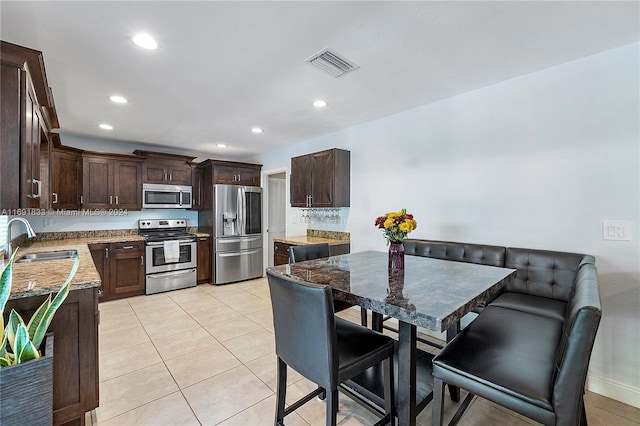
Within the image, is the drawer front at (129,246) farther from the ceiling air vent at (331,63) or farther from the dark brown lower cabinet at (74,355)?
the ceiling air vent at (331,63)

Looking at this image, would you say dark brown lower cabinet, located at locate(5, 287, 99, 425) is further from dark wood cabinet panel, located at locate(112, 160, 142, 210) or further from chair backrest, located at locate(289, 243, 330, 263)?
dark wood cabinet panel, located at locate(112, 160, 142, 210)

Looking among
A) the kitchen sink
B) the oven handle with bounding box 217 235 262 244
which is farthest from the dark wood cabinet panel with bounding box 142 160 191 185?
the kitchen sink

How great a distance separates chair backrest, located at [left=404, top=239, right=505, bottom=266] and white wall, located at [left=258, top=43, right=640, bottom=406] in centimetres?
19

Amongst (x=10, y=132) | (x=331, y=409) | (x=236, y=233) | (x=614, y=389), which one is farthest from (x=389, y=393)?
(x=236, y=233)

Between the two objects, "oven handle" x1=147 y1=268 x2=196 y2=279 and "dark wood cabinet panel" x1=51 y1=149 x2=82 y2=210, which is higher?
"dark wood cabinet panel" x1=51 y1=149 x2=82 y2=210

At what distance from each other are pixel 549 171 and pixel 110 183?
5.70m

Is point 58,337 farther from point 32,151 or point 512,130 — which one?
point 512,130

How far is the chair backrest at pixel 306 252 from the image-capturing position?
8.14ft

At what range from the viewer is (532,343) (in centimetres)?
157

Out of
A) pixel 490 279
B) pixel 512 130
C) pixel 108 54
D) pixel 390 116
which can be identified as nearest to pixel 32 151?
pixel 108 54

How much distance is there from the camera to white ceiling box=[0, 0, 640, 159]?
5.49 feet

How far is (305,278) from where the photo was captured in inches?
65.1

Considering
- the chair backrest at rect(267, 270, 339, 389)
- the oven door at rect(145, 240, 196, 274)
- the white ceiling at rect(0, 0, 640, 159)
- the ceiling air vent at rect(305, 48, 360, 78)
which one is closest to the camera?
the chair backrest at rect(267, 270, 339, 389)

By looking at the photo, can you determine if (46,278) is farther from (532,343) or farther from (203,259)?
(203,259)
